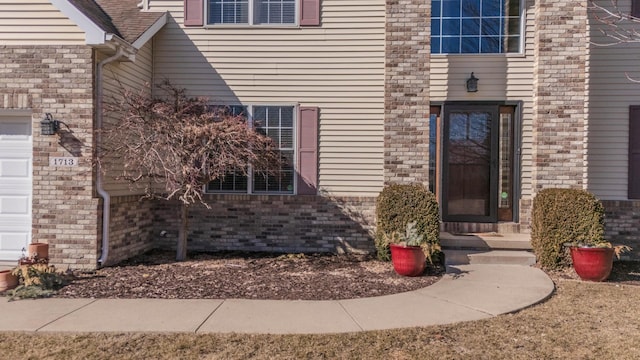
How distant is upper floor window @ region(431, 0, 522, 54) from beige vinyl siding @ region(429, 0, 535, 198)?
223mm

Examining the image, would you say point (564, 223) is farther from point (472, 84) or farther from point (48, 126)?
point (48, 126)

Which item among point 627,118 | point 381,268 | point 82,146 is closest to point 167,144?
point 82,146

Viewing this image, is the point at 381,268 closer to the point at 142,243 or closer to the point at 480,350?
the point at 480,350

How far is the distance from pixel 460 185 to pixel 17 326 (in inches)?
290

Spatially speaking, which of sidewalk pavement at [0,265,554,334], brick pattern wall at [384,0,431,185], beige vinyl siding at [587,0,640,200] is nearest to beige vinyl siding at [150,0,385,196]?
brick pattern wall at [384,0,431,185]

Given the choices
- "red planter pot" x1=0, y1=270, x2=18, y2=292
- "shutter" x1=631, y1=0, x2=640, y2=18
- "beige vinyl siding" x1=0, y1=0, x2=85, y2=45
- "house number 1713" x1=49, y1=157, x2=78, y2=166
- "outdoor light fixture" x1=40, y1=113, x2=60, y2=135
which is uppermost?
"shutter" x1=631, y1=0, x2=640, y2=18

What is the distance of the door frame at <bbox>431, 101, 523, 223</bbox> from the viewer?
8258 mm

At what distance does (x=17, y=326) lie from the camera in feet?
14.2

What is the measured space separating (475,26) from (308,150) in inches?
166

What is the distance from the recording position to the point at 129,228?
24.6ft

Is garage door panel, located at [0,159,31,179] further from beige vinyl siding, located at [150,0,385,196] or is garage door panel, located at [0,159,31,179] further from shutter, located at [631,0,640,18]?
shutter, located at [631,0,640,18]

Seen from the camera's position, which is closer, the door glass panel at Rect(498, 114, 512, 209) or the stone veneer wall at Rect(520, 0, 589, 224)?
the stone veneer wall at Rect(520, 0, 589, 224)

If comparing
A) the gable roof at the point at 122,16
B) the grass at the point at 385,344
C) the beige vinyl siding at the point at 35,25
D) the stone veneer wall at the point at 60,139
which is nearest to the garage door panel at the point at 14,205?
the stone veneer wall at the point at 60,139

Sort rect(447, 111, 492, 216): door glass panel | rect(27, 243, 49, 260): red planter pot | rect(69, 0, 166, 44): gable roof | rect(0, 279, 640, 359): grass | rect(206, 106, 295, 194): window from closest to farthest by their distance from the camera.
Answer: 1. rect(0, 279, 640, 359): grass
2. rect(27, 243, 49, 260): red planter pot
3. rect(69, 0, 166, 44): gable roof
4. rect(206, 106, 295, 194): window
5. rect(447, 111, 492, 216): door glass panel
